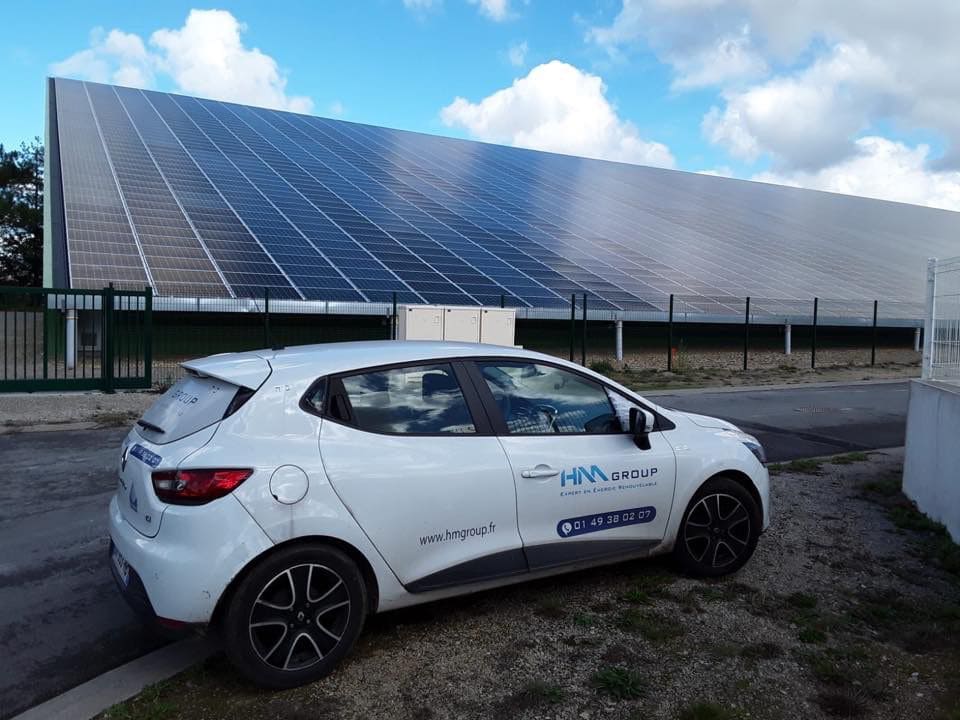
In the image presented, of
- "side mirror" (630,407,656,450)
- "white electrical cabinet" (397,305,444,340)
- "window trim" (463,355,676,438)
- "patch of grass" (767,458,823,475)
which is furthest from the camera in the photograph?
"white electrical cabinet" (397,305,444,340)

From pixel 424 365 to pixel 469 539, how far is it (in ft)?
3.16

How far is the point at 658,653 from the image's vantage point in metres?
3.79

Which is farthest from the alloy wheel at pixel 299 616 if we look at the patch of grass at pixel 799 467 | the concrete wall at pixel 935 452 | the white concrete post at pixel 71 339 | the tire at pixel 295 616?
the white concrete post at pixel 71 339

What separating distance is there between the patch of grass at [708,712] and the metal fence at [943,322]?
4.72 metres

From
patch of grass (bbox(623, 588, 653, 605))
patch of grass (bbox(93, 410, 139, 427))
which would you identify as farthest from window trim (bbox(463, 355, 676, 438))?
patch of grass (bbox(93, 410, 139, 427))

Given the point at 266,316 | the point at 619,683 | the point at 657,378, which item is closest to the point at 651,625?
the point at 619,683

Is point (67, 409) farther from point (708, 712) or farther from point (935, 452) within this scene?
point (935, 452)

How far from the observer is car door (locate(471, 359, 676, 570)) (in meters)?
4.04

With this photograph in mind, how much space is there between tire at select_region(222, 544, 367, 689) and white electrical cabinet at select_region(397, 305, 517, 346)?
39.6 ft

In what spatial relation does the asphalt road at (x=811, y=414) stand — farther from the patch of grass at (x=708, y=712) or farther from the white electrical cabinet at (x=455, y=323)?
the patch of grass at (x=708, y=712)

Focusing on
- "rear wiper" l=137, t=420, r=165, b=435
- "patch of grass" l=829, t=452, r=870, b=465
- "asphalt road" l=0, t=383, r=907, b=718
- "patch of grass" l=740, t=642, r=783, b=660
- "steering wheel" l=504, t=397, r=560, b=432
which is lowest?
"asphalt road" l=0, t=383, r=907, b=718

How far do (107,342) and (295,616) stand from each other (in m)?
11.6

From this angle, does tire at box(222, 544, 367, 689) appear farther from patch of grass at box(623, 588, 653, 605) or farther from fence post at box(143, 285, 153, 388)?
fence post at box(143, 285, 153, 388)

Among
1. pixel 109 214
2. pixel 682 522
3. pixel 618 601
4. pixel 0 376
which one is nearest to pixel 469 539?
pixel 618 601
